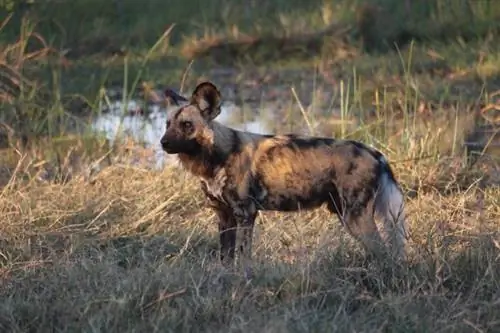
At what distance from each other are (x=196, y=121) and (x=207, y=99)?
3.9 inches

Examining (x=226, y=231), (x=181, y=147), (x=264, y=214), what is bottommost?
(x=264, y=214)

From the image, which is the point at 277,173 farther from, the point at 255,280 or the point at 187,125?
the point at 255,280

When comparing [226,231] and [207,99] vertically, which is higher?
[207,99]

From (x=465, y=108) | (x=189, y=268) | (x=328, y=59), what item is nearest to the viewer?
(x=189, y=268)

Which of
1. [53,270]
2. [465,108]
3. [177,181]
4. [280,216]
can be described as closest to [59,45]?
[465,108]

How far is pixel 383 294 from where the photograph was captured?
414cm

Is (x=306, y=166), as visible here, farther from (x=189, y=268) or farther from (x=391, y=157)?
(x=391, y=157)

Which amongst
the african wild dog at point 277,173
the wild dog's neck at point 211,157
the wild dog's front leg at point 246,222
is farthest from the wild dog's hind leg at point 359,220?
the wild dog's neck at point 211,157

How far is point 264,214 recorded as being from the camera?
5.55 metres

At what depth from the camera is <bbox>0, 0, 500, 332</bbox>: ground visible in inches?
158

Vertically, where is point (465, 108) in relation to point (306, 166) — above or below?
below

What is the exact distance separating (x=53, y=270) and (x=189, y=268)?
51cm

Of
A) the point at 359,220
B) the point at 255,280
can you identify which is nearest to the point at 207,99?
the point at 359,220

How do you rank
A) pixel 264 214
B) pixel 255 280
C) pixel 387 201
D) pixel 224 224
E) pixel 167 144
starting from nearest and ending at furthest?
pixel 255 280
pixel 167 144
pixel 387 201
pixel 224 224
pixel 264 214
